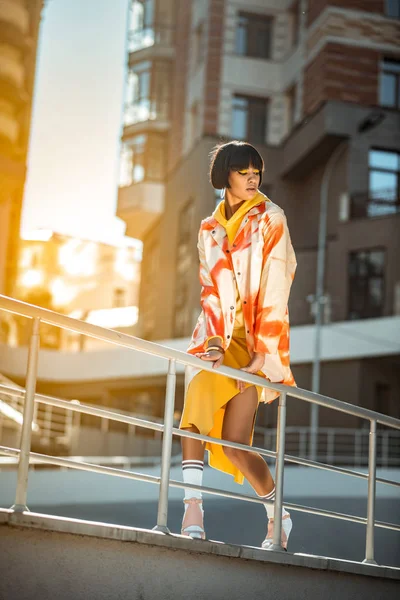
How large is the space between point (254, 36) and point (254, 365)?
117 ft

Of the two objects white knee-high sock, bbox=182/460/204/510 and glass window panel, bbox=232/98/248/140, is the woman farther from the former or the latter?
glass window panel, bbox=232/98/248/140

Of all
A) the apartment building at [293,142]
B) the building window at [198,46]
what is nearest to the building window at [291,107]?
the apartment building at [293,142]

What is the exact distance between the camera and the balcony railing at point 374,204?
107ft

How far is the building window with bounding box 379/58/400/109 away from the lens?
112 feet

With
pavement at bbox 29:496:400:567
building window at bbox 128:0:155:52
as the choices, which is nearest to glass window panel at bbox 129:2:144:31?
building window at bbox 128:0:155:52

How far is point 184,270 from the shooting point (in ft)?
127

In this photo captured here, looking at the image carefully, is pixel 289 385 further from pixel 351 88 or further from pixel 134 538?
pixel 351 88

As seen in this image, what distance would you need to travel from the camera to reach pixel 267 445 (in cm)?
3059

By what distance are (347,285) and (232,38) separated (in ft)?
38.0

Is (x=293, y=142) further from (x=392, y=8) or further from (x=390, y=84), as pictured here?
(x=392, y=8)

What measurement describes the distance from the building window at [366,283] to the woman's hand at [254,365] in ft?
91.3

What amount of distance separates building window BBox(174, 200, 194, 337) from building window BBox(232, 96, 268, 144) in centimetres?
338

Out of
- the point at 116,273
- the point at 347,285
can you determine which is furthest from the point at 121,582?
the point at 116,273

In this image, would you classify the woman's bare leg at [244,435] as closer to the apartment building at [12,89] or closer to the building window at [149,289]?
the apartment building at [12,89]
